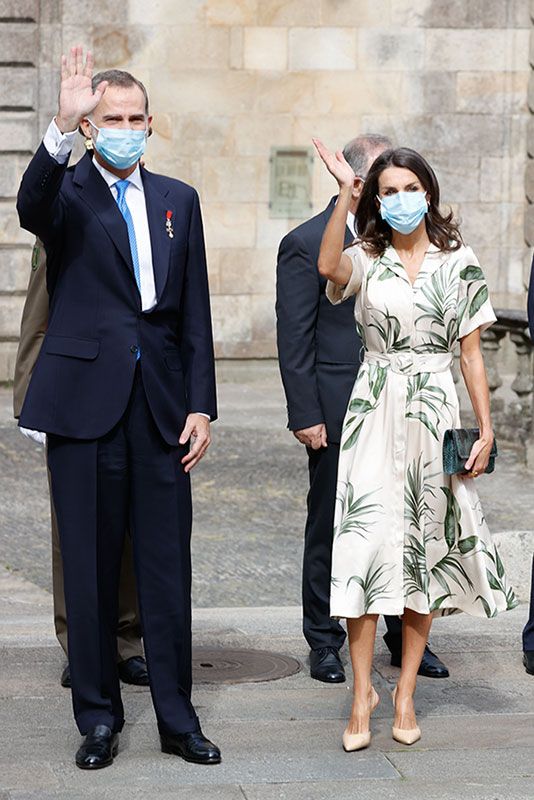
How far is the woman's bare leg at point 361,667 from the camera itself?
5543 millimetres

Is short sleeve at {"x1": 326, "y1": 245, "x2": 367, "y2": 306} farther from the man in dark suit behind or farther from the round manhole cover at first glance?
the round manhole cover

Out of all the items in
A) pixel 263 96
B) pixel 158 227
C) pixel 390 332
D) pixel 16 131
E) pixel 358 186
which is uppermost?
pixel 263 96

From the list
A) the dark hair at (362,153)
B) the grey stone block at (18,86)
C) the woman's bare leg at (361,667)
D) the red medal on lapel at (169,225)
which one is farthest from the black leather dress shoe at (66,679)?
the grey stone block at (18,86)

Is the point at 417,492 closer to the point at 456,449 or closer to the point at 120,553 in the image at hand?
the point at 456,449

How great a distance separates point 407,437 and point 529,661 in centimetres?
128

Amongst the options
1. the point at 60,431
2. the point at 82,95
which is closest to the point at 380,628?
the point at 60,431

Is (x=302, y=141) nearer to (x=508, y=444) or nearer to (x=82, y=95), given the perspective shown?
(x=508, y=444)

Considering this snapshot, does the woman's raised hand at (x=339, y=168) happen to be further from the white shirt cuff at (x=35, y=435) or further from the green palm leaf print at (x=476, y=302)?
the white shirt cuff at (x=35, y=435)

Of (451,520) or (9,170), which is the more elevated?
(9,170)

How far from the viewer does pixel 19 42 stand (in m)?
15.0

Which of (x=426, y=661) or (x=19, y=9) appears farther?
(x=19, y=9)

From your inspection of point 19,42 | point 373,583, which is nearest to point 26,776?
point 373,583

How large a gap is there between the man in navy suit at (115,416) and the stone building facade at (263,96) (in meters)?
9.84

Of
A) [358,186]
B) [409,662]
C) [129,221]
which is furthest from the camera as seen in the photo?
[358,186]
